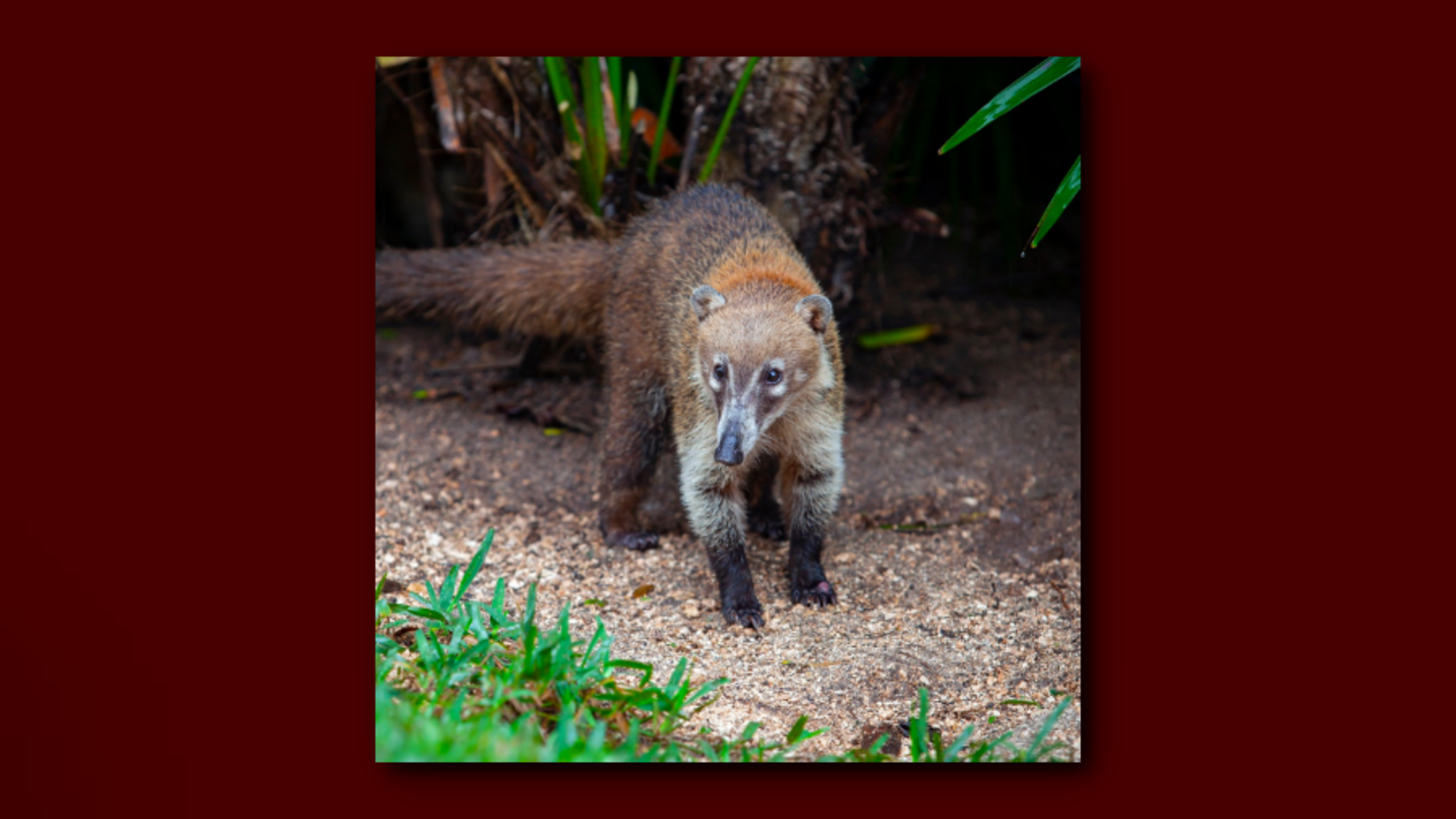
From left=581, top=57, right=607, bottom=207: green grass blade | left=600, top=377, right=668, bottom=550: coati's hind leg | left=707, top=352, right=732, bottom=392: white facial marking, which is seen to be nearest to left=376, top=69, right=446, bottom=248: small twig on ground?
left=581, top=57, right=607, bottom=207: green grass blade

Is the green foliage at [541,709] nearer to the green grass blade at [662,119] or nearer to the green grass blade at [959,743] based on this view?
the green grass blade at [959,743]

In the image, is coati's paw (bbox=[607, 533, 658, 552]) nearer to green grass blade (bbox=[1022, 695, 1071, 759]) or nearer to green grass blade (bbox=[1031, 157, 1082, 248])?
green grass blade (bbox=[1022, 695, 1071, 759])

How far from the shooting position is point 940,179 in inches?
215

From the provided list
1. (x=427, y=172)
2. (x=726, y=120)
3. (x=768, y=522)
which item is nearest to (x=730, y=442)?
(x=768, y=522)

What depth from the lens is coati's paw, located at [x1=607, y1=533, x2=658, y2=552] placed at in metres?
4.06

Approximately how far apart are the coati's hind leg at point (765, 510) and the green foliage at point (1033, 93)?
5.49ft

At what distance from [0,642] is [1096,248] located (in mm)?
3083

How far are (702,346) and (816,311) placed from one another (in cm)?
37

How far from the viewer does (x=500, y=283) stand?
14.4 feet

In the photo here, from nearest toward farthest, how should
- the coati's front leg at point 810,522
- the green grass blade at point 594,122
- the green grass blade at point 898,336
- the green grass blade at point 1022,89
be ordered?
1. the green grass blade at point 1022,89
2. the coati's front leg at point 810,522
3. the green grass blade at point 594,122
4. the green grass blade at point 898,336

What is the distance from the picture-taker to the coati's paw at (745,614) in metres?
3.49

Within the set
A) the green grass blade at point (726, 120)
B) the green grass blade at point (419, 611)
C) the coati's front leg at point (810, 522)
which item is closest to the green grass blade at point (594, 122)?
the green grass blade at point (726, 120)

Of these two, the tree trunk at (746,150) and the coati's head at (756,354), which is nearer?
the coati's head at (756,354)

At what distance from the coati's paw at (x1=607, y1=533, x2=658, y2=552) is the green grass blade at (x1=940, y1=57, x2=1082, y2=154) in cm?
190
